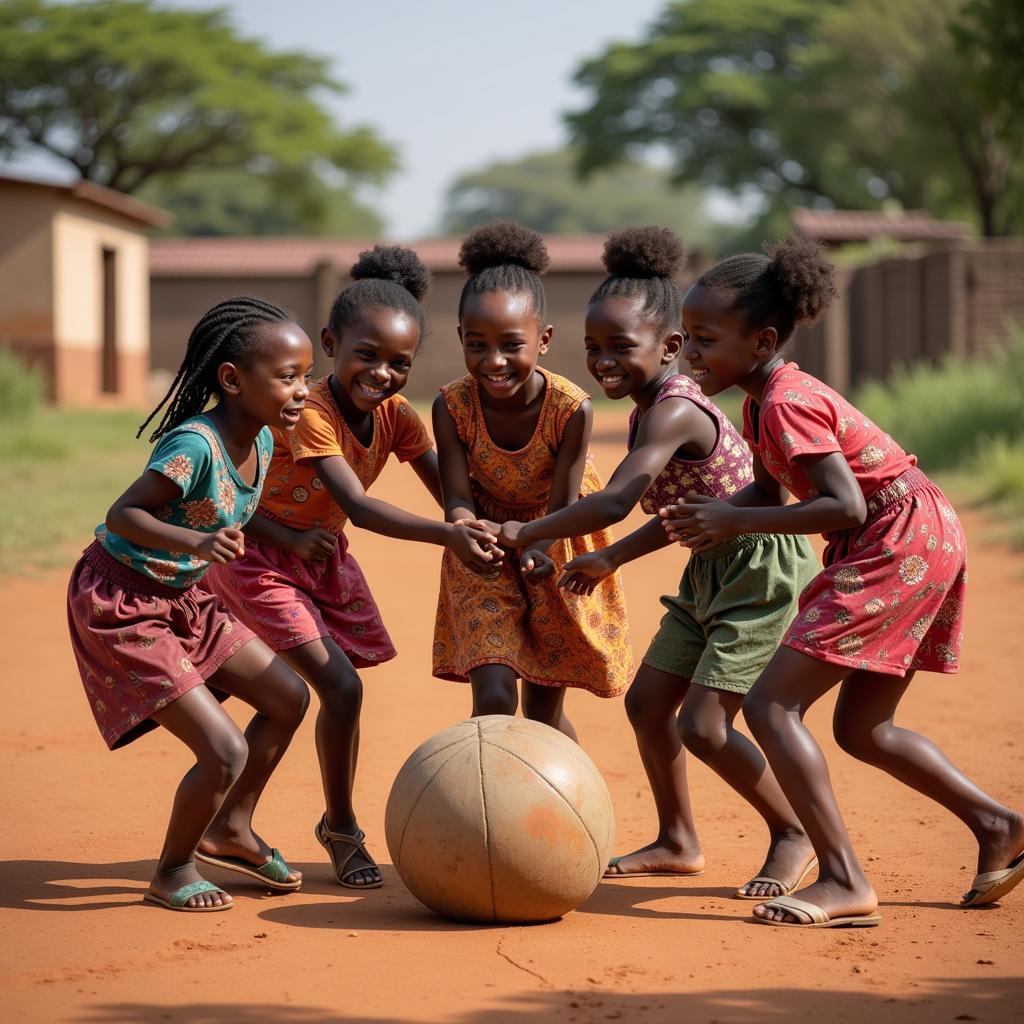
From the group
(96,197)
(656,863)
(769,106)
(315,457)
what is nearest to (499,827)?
(656,863)

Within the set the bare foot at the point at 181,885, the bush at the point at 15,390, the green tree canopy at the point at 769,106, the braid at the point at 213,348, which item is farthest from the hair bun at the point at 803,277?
the green tree canopy at the point at 769,106

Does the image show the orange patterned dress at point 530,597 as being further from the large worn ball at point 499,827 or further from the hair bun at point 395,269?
the large worn ball at point 499,827

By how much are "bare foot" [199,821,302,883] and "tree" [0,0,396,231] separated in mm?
38737

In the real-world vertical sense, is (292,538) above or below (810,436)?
below

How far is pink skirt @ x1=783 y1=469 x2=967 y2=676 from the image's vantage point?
4332 millimetres

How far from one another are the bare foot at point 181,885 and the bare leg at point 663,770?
49.0 inches

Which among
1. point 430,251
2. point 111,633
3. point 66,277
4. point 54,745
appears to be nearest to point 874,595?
point 111,633

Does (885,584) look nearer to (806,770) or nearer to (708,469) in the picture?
(806,770)

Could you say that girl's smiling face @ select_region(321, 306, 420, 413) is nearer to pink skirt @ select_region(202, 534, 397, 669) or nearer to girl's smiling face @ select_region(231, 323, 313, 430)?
girl's smiling face @ select_region(231, 323, 313, 430)

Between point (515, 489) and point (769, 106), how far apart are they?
43115mm

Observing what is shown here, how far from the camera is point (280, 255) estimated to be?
1593 inches

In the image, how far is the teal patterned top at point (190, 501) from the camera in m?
4.47

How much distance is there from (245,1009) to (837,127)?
1702 inches

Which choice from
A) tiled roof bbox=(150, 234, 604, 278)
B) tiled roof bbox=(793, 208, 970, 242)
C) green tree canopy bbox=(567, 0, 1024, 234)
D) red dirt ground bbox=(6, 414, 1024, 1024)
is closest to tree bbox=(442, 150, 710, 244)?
green tree canopy bbox=(567, 0, 1024, 234)
